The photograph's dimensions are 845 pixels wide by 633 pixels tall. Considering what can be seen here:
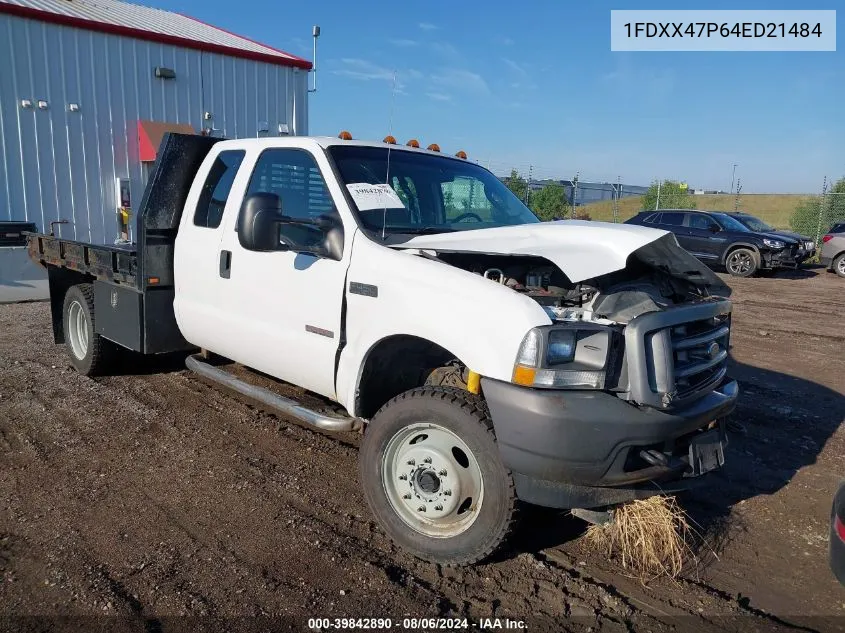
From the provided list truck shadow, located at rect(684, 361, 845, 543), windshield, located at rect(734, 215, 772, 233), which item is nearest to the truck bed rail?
truck shadow, located at rect(684, 361, 845, 543)

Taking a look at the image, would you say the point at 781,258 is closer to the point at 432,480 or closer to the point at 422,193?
the point at 422,193

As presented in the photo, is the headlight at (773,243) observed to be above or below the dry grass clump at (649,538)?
above

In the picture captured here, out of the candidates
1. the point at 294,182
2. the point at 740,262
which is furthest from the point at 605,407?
the point at 740,262

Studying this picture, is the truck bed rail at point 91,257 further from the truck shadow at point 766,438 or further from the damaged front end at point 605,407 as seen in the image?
the truck shadow at point 766,438

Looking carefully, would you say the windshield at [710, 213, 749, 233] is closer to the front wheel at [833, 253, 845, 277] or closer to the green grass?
the front wheel at [833, 253, 845, 277]

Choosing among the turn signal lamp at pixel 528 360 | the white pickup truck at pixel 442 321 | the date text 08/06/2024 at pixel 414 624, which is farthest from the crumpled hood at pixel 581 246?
the date text 08/06/2024 at pixel 414 624

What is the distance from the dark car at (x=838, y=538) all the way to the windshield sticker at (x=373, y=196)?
2709 millimetres

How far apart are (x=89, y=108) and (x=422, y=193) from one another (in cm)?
1220

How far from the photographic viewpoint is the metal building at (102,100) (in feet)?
42.3

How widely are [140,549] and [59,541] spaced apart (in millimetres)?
444

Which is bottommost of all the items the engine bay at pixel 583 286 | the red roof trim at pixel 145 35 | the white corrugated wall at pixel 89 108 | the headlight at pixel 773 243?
the headlight at pixel 773 243

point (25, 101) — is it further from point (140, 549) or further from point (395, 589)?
point (395, 589)

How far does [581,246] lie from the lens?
3.28 meters

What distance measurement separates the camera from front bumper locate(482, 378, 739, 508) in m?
2.79
